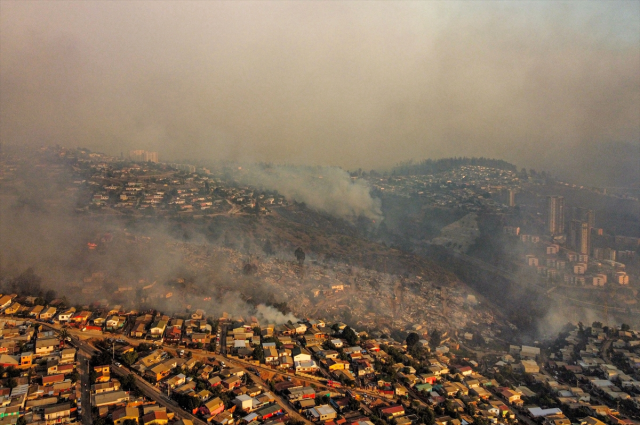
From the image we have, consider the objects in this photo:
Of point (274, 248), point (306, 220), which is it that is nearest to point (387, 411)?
point (274, 248)

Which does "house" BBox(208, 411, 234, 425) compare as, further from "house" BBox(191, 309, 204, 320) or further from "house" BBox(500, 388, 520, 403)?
"house" BBox(500, 388, 520, 403)

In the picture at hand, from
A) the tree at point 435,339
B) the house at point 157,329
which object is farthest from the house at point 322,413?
the tree at point 435,339

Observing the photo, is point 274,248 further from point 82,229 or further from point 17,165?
point 17,165

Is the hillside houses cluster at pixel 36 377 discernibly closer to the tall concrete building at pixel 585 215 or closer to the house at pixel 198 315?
the house at pixel 198 315

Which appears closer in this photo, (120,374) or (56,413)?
(56,413)

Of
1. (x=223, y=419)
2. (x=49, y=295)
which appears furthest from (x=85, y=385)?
(x=49, y=295)

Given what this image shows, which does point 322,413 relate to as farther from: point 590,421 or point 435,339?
point 435,339
